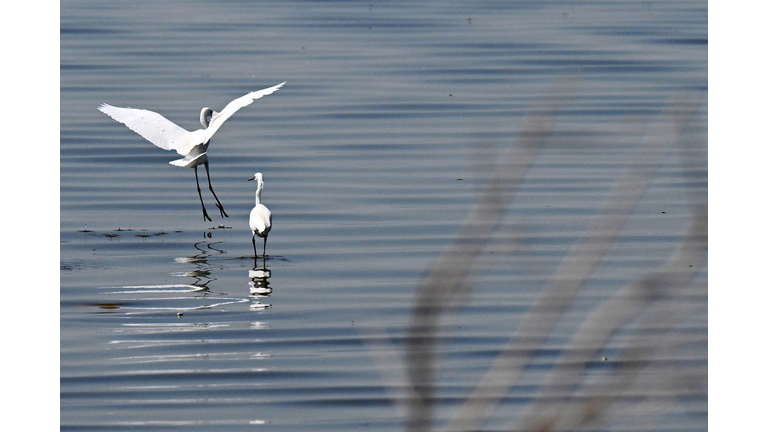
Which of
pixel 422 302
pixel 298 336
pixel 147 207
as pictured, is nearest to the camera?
pixel 422 302

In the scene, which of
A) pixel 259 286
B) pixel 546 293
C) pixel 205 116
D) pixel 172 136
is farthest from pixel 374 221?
pixel 546 293

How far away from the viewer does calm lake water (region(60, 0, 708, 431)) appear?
10.9 ft

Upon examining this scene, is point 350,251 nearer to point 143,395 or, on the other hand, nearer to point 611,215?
point 143,395

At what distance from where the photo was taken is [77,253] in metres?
6.87

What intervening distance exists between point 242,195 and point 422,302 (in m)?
7.11

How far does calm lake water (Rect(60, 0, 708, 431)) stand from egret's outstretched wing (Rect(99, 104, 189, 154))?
18.3 inches

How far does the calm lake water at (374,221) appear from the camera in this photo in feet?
10.9

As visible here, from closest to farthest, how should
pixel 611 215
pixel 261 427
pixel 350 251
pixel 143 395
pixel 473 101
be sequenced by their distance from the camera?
pixel 611 215 < pixel 261 427 < pixel 143 395 < pixel 350 251 < pixel 473 101

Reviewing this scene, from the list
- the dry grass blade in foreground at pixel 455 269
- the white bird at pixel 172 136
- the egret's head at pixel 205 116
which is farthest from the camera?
the egret's head at pixel 205 116

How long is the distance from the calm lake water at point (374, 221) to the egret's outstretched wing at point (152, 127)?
0.47m

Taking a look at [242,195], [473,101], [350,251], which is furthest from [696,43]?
[350,251]

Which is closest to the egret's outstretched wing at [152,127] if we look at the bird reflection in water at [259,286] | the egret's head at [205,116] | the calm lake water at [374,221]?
the egret's head at [205,116]

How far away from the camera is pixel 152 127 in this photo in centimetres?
827

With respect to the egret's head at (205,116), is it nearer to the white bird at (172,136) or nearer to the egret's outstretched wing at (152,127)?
the white bird at (172,136)
